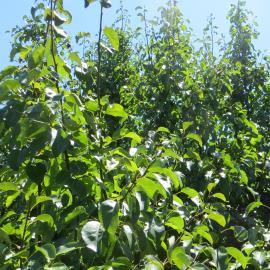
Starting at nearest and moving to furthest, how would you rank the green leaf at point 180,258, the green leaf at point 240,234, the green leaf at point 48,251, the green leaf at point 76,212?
the green leaf at point 48,251
the green leaf at point 180,258
the green leaf at point 76,212
the green leaf at point 240,234

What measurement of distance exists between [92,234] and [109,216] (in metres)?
0.07

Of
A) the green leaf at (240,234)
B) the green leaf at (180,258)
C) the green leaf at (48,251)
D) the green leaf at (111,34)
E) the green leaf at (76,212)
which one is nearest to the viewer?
the green leaf at (48,251)

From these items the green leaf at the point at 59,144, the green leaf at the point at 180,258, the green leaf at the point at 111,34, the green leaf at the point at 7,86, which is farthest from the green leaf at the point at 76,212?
the green leaf at the point at 111,34

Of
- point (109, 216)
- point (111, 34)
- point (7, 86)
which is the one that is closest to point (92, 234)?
point (109, 216)

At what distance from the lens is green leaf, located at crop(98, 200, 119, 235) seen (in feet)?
4.80

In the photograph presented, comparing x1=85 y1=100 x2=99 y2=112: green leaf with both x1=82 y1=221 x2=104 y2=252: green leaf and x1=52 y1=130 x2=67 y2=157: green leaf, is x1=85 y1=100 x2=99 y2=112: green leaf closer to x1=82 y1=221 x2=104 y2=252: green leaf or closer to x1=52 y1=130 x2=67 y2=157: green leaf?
x1=52 y1=130 x2=67 y2=157: green leaf

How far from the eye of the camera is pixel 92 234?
4.86 ft

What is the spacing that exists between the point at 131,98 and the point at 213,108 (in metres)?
1.06

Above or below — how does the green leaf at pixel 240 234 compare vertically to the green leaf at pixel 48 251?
below

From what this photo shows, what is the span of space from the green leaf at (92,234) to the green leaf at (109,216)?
1.6 inches

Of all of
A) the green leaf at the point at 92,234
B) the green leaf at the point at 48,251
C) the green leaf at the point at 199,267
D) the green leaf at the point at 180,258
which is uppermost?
the green leaf at the point at 92,234

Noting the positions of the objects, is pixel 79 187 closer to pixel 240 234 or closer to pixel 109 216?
pixel 109 216

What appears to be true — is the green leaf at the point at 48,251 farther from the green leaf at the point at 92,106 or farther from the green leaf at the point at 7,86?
the green leaf at the point at 92,106

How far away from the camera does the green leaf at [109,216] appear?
146 cm
